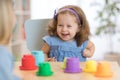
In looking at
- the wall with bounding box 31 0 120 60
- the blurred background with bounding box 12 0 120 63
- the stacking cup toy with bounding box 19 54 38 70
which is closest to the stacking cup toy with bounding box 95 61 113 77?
the stacking cup toy with bounding box 19 54 38 70

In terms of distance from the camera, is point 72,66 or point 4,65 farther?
point 72,66

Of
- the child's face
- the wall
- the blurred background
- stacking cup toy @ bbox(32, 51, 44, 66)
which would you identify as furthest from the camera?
the wall

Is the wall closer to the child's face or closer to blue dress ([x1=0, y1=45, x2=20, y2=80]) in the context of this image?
the child's face

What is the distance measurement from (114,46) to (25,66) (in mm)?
2943

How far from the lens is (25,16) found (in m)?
4.08

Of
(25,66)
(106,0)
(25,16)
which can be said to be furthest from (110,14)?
(25,66)

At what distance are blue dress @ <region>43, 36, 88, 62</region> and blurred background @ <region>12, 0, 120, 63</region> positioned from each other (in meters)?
1.81

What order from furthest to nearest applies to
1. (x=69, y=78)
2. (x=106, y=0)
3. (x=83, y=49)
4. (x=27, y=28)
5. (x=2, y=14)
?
1. (x=106, y=0)
2. (x=27, y=28)
3. (x=83, y=49)
4. (x=69, y=78)
5. (x=2, y=14)

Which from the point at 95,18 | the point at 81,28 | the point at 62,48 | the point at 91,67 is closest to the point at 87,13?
the point at 95,18

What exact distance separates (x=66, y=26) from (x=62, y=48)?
0.51ft

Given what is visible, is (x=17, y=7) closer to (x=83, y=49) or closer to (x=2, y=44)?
(x=83, y=49)

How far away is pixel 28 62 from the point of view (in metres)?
1.39

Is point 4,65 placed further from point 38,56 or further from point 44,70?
point 38,56

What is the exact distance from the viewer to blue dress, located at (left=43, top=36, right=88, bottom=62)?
191 cm
